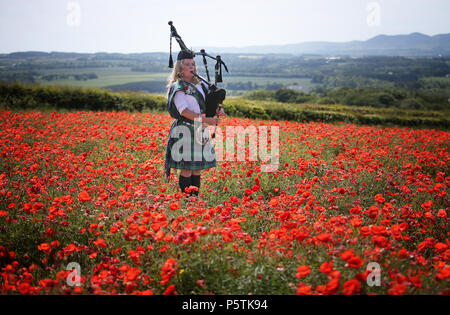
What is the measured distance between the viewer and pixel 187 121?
12.5ft

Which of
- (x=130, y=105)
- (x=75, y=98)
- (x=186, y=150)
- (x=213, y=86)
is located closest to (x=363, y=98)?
(x=130, y=105)

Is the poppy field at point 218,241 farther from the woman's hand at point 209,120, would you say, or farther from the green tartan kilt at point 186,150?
the woman's hand at point 209,120

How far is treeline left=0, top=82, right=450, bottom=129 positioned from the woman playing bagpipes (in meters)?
11.0

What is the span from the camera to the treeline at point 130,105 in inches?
552

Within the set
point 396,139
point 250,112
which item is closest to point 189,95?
point 396,139

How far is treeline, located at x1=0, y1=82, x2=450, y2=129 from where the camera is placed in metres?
14.0

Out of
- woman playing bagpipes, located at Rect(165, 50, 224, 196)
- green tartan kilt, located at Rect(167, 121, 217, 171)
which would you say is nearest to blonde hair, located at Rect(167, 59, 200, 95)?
woman playing bagpipes, located at Rect(165, 50, 224, 196)

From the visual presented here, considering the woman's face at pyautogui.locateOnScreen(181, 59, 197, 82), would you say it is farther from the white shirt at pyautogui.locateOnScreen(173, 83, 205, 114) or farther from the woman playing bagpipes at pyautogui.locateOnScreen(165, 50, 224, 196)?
the white shirt at pyautogui.locateOnScreen(173, 83, 205, 114)

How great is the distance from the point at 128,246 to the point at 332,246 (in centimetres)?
183

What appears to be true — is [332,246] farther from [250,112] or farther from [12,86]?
[12,86]

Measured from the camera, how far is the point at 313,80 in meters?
37.1

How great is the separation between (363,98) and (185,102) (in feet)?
83.0

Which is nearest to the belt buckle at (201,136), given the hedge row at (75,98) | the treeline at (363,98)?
the hedge row at (75,98)

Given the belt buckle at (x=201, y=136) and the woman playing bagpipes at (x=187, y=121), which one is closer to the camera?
the woman playing bagpipes at (x=187, y=121)
